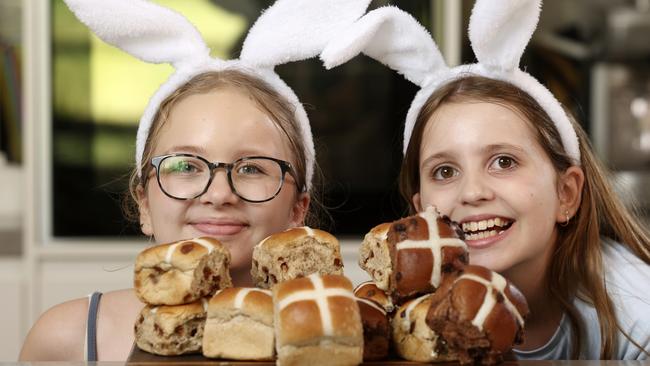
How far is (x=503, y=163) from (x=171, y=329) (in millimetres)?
689

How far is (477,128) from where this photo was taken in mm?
1328

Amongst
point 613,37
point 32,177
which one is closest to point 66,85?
point 32,177

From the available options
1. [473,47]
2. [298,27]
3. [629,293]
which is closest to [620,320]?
[629,293]

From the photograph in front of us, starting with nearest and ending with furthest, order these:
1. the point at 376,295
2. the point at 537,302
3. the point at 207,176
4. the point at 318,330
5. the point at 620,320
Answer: the point at 318,330 → the point at 376,295 → the point at 207,176 → the point at 620,320 → the point at 537,302

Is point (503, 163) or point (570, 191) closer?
point (503, 163)

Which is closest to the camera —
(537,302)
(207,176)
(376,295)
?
(376,295)

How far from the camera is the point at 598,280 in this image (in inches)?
56.6

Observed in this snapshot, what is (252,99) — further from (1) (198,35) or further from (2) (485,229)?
(2) (485,229)

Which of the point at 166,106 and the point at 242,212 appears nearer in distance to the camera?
the point at 242,212

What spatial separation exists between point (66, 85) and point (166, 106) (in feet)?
4.92

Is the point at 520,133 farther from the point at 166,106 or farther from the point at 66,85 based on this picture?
the point at 66,85

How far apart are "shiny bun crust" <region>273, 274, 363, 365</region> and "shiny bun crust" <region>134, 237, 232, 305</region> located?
5.1 inches

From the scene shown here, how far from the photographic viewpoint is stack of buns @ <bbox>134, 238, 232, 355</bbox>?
879mm

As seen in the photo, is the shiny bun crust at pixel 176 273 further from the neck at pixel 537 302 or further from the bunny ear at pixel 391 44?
the neck at pixel 537 302
